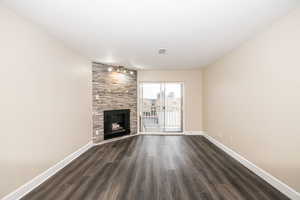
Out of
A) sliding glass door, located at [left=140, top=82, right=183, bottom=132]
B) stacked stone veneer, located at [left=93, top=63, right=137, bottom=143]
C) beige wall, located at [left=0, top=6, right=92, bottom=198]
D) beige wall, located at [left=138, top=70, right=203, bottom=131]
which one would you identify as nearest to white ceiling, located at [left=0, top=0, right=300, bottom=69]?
beige wall, located at [left=0, top=6, right=92, bottom=198]

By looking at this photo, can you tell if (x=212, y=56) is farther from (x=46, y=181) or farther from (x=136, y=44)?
(x=46, y=181)

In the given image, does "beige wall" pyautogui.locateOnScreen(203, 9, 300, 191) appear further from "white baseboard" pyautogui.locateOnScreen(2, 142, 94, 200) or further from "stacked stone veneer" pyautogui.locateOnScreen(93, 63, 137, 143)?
"white baseboard" pyautogui.locateOnScreen(2, 142, 94, 200)

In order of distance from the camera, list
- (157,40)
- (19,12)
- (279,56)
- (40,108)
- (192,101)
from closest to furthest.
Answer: (19,12)
(279,56)
(40,108)
(157,40)
(192,101)

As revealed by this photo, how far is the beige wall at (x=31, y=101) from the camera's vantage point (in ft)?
5.31

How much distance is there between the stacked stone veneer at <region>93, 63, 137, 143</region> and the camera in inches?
156

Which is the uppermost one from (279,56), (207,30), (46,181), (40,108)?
(207,30)

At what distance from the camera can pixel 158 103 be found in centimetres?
546

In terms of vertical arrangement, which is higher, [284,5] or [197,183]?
[284,5]

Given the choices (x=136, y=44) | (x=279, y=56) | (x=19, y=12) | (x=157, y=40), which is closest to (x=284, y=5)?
(x=279, y=56)

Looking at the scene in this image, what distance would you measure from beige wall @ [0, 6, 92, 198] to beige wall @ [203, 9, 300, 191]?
3.56m

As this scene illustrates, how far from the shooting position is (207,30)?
2.12m

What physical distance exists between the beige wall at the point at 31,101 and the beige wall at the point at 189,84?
281 centimetres

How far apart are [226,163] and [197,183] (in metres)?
1.04

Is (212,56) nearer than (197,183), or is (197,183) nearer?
(197,183)
